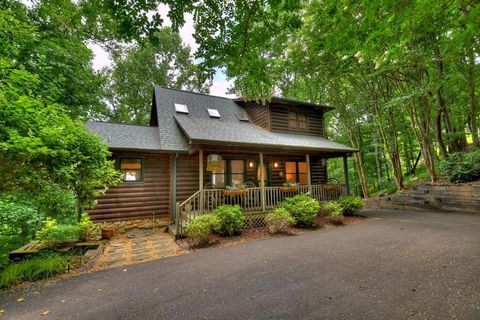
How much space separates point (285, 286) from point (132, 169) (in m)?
Result: 7.51

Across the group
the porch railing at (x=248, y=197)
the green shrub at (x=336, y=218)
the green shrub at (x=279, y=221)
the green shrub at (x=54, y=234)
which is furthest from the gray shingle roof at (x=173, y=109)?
the green shrub at (x=336, y=218)

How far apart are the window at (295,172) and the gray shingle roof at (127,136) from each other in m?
6.74

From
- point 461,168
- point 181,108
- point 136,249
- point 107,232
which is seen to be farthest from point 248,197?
point 461,168

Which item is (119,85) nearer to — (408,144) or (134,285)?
(134,285)

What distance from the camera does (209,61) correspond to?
3.53m

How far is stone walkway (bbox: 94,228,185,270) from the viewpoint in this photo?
4883mm

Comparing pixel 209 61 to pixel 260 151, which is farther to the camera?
pixel 260 151

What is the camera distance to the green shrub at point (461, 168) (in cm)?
942

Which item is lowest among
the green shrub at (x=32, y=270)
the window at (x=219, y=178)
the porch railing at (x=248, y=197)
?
the green shrub at (x=32, y=270)

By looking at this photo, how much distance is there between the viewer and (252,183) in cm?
897

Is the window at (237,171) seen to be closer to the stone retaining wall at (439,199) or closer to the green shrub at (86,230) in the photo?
the green shrub at (86,230)

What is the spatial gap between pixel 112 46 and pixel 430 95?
18.2 meters

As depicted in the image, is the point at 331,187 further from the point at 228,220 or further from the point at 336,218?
the point at 228,220

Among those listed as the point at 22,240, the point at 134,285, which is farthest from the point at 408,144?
the point at 22,240
